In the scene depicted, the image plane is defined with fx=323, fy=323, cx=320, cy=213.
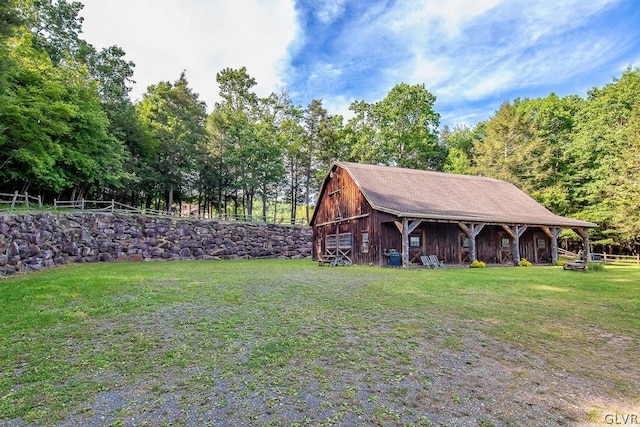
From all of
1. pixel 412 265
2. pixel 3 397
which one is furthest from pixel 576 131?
pixel 3 397

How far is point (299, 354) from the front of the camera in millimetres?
4145

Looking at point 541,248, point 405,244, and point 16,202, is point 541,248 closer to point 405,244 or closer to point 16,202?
point 405,244

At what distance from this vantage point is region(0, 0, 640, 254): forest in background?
64.4ft

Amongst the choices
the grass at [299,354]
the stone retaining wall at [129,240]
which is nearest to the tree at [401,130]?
the stone retaining wall at [129,240]

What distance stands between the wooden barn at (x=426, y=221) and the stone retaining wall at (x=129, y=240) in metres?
5.34

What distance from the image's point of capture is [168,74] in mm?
32312

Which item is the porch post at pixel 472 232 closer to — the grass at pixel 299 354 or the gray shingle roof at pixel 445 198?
the gray shingle roof at pixel 445 198

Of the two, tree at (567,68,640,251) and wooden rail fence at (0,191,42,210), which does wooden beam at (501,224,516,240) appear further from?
wooden rail fence at (0,191,42,210)

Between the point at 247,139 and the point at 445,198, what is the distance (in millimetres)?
20575

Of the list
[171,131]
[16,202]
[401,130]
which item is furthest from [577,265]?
[171,131]

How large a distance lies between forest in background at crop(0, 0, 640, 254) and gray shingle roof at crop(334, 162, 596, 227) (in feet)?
32.1

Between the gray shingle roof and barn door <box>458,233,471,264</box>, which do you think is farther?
barn door <box>458,233,471,264</box>

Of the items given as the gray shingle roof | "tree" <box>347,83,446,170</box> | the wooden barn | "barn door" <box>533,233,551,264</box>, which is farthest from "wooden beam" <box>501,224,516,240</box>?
"tree" <box>347,83,446,170</box>

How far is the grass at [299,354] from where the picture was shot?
2.91 metres
